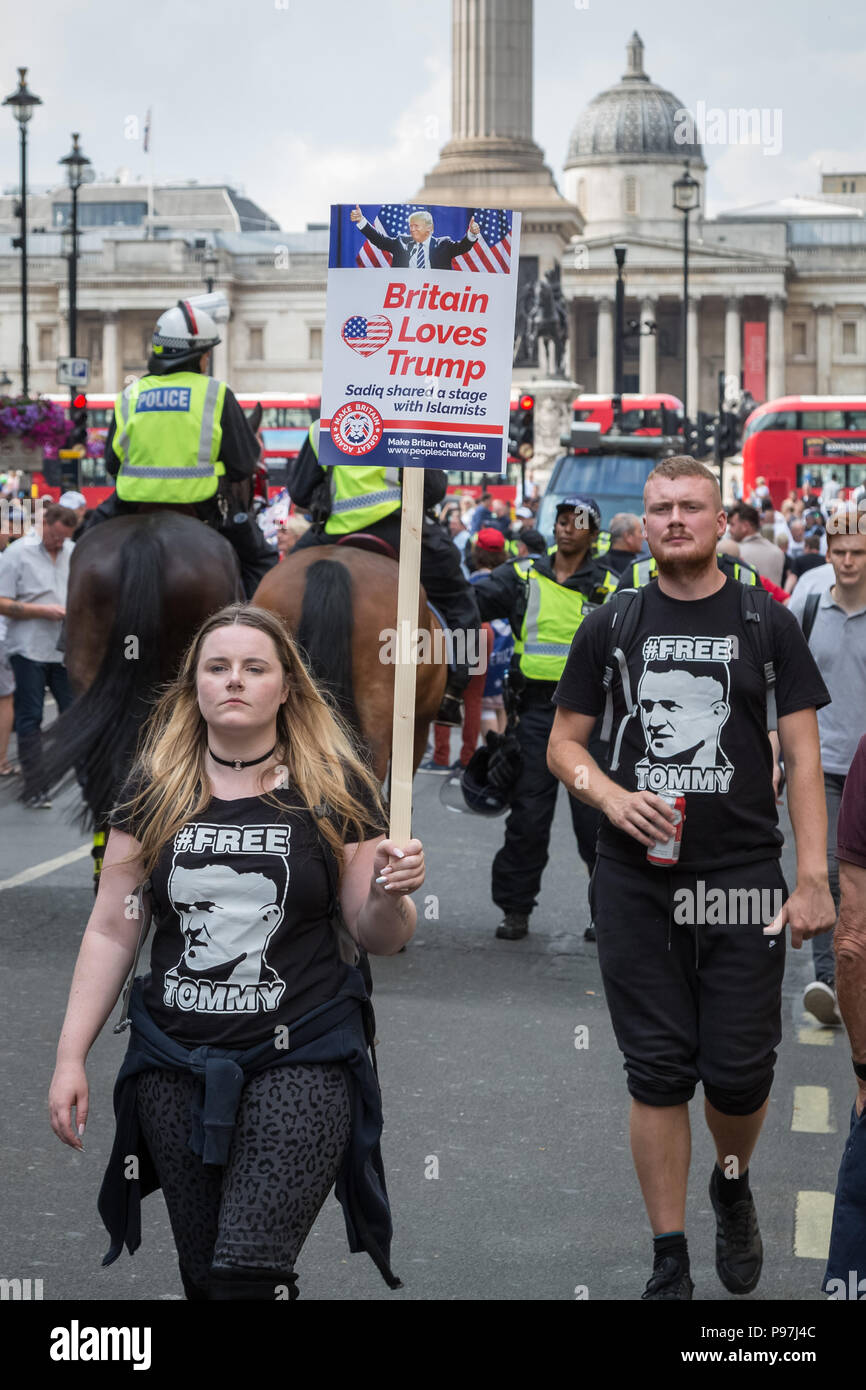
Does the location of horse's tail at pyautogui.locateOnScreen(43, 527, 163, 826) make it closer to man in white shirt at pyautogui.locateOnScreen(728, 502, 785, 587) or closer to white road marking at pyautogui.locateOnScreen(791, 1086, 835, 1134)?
white road marking at pyautogui.locateOnScreen(791, 1086, 835, 1134)

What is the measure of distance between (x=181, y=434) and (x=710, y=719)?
4142 millimetres

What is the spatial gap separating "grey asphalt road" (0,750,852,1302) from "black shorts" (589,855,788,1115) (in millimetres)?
539

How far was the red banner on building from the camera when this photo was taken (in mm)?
102500

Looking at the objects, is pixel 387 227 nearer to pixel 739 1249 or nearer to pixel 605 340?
pixel 739 1249

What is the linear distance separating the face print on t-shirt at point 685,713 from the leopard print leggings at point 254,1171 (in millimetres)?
1386

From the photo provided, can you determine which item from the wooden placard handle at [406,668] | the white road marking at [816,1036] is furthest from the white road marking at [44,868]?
the wooden placard handle at [406,668]

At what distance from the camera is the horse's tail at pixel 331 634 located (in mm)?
7414

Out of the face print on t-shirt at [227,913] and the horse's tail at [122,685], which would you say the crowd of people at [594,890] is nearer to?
the face print on t-shirt at [227,913]

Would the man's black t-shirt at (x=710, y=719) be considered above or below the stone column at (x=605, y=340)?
below

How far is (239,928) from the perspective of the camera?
3.48 meters

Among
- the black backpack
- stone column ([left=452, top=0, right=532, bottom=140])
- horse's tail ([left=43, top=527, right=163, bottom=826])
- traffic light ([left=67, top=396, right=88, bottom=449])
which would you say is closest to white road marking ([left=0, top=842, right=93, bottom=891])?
horse's tail ([left=43, top=527, right=163, bottom=826])

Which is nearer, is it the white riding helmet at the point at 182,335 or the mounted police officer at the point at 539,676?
the white riding helmet at the point at 182,335

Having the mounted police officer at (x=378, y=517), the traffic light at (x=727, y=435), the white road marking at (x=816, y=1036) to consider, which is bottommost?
the white road marking at (x=816, y=1036)

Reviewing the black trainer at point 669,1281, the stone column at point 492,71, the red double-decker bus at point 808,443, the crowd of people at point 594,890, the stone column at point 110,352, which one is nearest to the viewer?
the crowd of people at point 594,890
